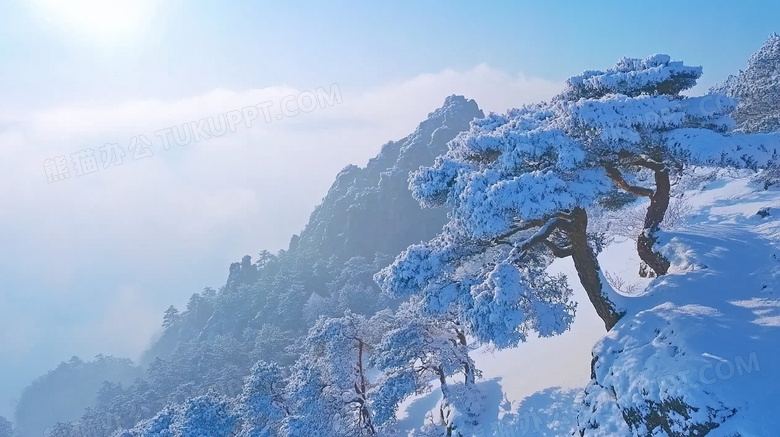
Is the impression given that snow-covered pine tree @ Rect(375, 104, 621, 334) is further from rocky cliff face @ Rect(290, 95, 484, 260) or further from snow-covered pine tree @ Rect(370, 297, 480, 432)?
rocky cliff face @ Rect(290, 95, 484, 260)

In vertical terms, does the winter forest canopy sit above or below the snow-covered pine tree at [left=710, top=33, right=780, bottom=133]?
below

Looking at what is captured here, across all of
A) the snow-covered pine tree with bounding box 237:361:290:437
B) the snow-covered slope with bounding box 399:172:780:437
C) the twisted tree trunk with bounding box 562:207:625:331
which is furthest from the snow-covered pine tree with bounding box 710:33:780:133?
the snow-covered pine tree with bounding box 237:361:290:437

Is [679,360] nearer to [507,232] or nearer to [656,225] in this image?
[507,232]

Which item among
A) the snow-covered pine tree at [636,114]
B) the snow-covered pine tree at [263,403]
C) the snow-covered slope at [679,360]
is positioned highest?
the snow-covered pine tree at [636,114]

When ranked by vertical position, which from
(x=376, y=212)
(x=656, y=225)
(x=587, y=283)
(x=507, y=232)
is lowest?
(x=587, y=283)

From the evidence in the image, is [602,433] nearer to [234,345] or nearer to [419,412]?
[419,412]

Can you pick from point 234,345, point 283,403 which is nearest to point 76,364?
point 234,345

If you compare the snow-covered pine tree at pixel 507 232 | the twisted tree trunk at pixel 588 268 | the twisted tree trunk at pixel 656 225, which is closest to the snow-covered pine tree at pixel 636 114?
the twisted tree trunk at pixel 656 225

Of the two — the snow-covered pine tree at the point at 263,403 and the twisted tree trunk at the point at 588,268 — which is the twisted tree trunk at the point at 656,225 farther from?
the snow-covered pine tree at the point at 263,403

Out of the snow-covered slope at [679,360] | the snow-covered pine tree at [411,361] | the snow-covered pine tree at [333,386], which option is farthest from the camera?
the snow-covered pine tree at [333,386]

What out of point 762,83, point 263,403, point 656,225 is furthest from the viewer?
point 762,83

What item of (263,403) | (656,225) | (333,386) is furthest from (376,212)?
(656,225)

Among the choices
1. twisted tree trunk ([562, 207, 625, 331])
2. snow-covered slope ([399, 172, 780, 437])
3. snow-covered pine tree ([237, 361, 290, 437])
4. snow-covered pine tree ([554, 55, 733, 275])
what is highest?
snow-covered pine tree ([554, 55, 733, 275])

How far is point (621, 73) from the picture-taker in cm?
1252
